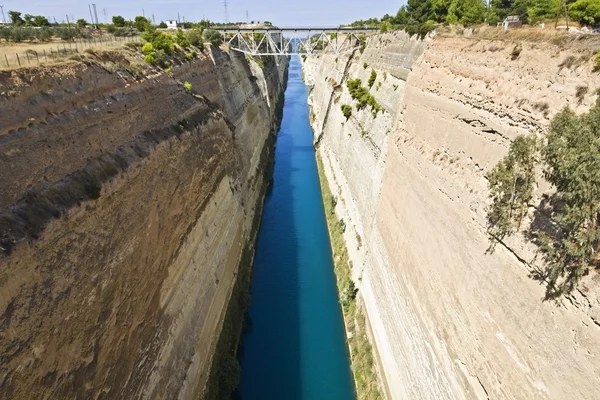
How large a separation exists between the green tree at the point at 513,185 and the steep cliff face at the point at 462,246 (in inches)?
10.8

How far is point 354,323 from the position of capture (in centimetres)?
1445

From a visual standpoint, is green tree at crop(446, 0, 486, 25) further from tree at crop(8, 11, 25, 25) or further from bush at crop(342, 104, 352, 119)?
tree at crop(8, 11, 25, 25)

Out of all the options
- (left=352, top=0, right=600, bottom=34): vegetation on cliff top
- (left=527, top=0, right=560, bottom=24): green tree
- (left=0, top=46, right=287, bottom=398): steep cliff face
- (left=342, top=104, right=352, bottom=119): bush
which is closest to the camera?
(left=0, top=46, right=287, bottom=398): steep cliff face

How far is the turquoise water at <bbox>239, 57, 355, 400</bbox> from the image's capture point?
42.1 feet

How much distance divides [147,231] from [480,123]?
7908 millimetres

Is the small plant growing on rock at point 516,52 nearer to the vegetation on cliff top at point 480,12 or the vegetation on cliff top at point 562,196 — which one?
the vegetation on cliff top at point 562,196

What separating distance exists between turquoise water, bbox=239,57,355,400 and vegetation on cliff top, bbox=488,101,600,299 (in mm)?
7692

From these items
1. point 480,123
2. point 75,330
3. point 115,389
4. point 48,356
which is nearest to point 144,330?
point 115,389

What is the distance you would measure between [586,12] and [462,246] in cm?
974

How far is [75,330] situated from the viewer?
7.10m

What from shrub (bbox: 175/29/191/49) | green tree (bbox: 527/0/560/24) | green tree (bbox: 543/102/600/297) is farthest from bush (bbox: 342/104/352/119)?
green tree (bbox: 543/102/600/297)

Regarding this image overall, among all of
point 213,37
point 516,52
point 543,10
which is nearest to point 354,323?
point 516,52

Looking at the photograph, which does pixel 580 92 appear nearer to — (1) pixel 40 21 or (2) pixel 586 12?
(2) pixel 586 12

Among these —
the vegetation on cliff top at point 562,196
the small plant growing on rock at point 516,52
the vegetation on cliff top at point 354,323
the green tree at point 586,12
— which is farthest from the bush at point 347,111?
the vegetation on cliff top at point 562,196
